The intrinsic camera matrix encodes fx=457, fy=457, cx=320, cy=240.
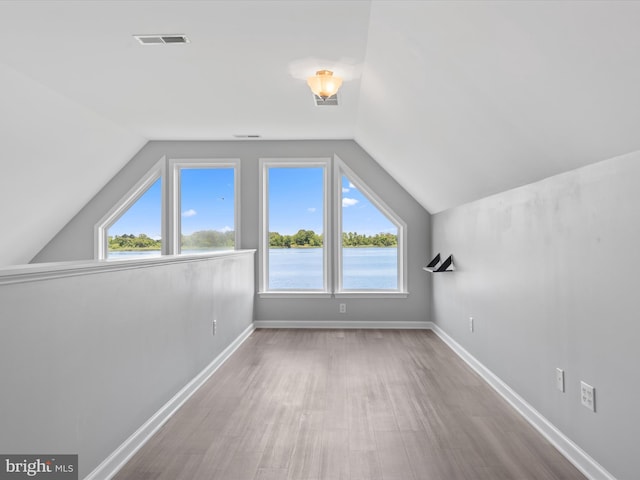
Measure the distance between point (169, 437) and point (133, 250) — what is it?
3.85 metres

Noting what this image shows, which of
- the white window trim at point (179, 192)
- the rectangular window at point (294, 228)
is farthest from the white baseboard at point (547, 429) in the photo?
the white window trim at point (179, 192)

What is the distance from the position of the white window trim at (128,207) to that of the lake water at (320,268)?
20cm

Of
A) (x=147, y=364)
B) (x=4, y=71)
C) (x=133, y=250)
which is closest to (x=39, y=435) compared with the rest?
(x=147, y=364)

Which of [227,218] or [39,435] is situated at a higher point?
[227,218]

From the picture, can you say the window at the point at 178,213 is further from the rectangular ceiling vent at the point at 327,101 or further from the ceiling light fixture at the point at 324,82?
the ceiling light fixture at the point at 324,82

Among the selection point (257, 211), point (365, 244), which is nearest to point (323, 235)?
point (365, 244)

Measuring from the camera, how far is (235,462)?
230 centimetres

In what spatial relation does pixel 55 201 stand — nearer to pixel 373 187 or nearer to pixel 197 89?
pixel 197 89

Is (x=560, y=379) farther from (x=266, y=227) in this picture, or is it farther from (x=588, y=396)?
(x=266, y=227)

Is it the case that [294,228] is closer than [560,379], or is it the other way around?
[560,379]

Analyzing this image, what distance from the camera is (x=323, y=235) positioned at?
19.3 ft

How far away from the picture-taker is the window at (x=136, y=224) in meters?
5.82

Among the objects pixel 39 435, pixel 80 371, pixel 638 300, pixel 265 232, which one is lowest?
pixel 39 435

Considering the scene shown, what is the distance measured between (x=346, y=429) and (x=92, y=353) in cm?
147
